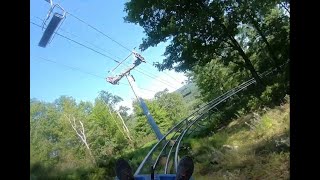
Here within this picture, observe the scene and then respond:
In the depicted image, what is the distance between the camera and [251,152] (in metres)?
5.98

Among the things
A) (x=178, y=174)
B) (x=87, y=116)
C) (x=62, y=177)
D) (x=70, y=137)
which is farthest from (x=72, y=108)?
(x=178, y=174)

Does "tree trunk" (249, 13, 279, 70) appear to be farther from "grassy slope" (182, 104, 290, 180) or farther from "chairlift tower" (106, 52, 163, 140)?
"chairlift tower" (106, 52, 163, 140)

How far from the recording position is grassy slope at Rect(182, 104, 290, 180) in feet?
16.5

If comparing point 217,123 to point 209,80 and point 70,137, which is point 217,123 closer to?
point 209,80

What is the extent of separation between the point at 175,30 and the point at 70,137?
808 inches

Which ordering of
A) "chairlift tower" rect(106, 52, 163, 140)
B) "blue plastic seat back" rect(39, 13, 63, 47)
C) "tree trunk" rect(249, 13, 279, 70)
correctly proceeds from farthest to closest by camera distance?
"chairlift tower" rect(106, 52, 163, 140)
"tree trunk" rect(249, 13, 279, 70)
"blue plastic seat back" rect(39, 13, 63, 47)

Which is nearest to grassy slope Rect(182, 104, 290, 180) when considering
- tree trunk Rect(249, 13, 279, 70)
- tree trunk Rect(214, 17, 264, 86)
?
tree trunk Rect(214, 17, 264, 86)

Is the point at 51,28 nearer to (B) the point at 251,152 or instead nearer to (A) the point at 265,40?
(B) the point at 251,152

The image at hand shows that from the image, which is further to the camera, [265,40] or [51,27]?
[265,40]

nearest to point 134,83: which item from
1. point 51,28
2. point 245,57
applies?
point 245,57

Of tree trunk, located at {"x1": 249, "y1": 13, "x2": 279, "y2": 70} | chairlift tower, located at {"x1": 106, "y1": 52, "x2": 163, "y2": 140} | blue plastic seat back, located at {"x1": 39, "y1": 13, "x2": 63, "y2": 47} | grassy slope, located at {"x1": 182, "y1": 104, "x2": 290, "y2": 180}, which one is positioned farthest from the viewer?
chairlift tower, located at {"x1": 106, "y1": 52, "x2": 163, "y2": 140}

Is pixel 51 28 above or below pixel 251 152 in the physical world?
above

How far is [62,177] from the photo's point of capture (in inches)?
492

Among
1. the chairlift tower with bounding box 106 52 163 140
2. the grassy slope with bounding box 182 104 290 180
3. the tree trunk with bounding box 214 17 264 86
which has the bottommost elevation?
the grassy slope with bounding box 182 104 290 180
